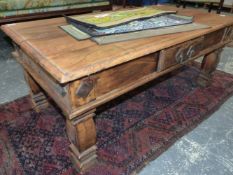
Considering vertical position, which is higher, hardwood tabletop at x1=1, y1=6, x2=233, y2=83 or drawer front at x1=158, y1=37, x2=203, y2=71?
hardwood tabletop at x1=1, y1=6, x2=233, y2=83

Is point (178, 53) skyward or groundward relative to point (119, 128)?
skyward

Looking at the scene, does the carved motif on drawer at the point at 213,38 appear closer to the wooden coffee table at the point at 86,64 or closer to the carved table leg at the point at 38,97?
the wooden coffee table at the point at 86,64

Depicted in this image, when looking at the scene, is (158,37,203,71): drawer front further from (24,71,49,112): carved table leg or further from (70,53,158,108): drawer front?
(24,71,49,112): carved table leg

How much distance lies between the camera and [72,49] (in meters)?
0.72

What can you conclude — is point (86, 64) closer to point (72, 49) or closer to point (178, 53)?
point (72, 49)

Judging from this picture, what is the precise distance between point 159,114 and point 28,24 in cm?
87

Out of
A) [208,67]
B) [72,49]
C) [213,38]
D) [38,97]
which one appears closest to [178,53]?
[213,38]

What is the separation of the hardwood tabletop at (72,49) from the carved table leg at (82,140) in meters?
0.21

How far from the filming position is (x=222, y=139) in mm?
1094

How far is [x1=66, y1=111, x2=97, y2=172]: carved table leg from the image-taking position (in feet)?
2.46

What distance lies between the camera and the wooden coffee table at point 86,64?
2.07ft

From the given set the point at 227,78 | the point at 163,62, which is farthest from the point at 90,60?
the point at 227,78

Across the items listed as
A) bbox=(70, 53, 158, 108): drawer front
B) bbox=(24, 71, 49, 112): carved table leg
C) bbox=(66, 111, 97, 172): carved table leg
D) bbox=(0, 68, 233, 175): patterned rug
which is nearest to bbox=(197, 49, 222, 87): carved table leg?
bbox=(0, 68, 233, 175): patterned rug

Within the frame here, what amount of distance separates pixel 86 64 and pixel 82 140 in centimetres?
34
